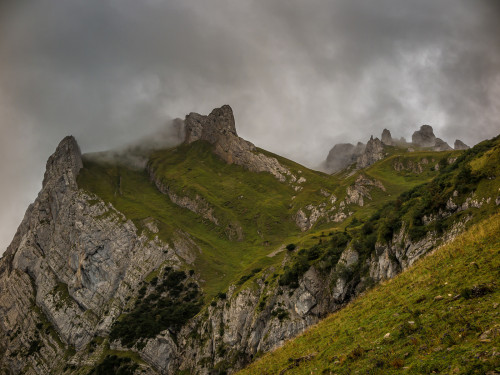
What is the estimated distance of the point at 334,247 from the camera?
9356 centimetres

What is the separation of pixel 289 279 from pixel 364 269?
1087 inches

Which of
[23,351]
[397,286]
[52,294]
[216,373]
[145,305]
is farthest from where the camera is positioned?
[52,294]

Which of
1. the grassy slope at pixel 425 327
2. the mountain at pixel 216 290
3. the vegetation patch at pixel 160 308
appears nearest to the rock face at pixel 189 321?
the mountain at pixel 216 290

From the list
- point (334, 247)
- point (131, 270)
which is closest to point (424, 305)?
point (334, 247)

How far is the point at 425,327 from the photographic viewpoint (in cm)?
1599

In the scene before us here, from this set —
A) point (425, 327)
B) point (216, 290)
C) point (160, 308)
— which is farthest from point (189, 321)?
point (425, 327)

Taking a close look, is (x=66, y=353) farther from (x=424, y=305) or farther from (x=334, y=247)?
(x=424, y=305)

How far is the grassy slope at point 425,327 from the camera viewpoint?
42.0ft

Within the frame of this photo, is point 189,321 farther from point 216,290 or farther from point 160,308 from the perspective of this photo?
point 160,308

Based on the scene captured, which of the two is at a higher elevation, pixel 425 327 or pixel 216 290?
pixel 216 290

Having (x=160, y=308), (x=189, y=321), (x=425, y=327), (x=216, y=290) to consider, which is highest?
(x=216, y=290)

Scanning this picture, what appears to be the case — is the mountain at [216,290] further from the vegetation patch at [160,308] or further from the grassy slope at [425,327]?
the grassy slope at [425,327]

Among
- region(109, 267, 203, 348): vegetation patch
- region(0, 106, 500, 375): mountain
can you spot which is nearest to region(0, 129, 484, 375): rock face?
region(0, 106, 500, 375): mountain

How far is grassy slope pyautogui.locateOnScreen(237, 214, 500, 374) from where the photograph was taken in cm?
1280
